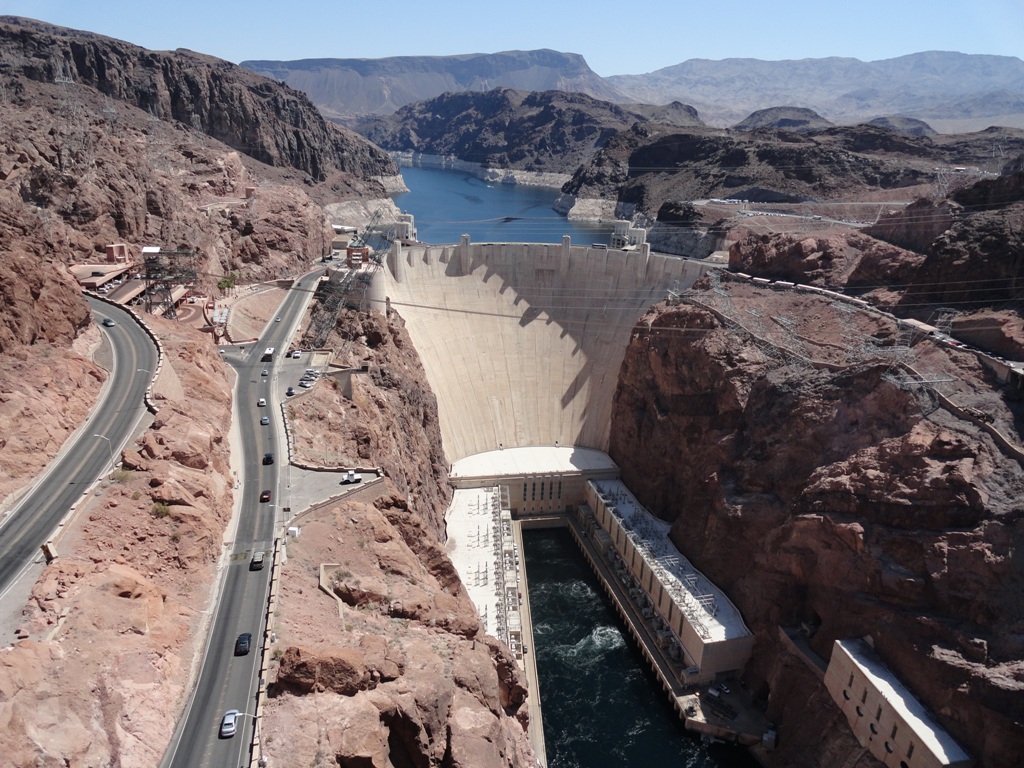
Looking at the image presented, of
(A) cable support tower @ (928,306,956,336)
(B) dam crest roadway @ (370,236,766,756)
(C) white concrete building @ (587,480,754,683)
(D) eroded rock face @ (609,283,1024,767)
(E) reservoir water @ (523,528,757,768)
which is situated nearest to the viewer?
(D) eroded rock face @ (609,283,1024,767)

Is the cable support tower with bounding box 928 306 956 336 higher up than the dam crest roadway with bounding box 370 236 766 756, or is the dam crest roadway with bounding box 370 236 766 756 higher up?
the cable support tower with bounding box 928 306 956 336

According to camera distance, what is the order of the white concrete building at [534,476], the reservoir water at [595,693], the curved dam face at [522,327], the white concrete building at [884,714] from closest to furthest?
the white concrete building at [884,714]
the reservoir water at [595,693]
the white concrete building at [534,476]
the curved dam face at [522,327]

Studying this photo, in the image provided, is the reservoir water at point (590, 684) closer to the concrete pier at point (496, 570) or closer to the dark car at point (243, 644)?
the concrete pier at point (496, 570)

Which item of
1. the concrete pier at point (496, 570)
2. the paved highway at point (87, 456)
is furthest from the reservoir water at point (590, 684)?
the paved highway at point (87, 456)

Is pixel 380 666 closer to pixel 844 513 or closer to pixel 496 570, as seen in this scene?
pixel 496 570

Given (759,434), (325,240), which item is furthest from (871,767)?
(325,240)

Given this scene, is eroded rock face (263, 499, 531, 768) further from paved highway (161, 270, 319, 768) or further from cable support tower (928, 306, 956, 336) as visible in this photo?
cable support tower (928, 306, 956, 336)

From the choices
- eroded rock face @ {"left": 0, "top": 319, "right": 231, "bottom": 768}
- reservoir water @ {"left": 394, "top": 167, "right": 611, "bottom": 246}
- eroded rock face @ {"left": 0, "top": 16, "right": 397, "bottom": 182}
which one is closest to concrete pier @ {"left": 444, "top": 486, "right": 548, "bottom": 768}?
eroded rock face @ {"left": 0, "top": 319, "right": 231, "bottom": 768}
